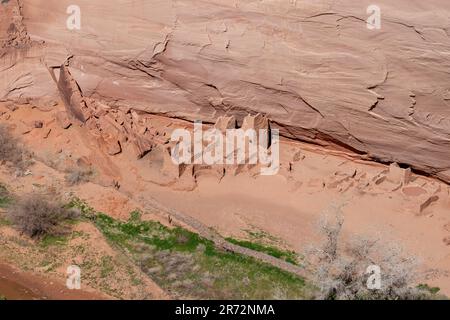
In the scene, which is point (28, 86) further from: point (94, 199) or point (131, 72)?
point (94, 199)

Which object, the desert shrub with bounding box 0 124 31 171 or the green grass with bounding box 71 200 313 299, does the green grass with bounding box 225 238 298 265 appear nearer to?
the green grass with bounding box 71 200 313 299

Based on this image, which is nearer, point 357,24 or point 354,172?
point 357,24

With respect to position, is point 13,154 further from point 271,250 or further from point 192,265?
point 271,250

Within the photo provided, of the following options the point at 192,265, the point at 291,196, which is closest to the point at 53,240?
the point at 192,265

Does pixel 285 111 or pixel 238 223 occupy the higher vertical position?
pixel 285 111
